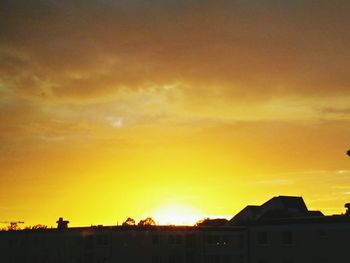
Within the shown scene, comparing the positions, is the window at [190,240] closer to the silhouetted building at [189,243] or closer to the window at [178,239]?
the silhouetted building at [189,243]

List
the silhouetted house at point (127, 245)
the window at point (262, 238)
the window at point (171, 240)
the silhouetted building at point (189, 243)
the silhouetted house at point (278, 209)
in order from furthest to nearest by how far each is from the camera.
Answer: the silhouetted house at point (278, 209) → the window at point (171, 240) → the window at point (262, 238) → the silhouetted house at point (127, 245) → the silhouetted building at point (189, 243)

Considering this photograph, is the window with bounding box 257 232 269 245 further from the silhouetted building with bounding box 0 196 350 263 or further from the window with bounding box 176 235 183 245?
the window with bounding box 176 235 183 245

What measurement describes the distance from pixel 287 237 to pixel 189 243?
1506cm

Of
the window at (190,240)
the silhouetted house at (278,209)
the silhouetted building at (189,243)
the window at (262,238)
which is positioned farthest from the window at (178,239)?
the silhouetted house at (278,209)

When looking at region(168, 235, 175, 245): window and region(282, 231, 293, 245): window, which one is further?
region(168, 235, 175, 245): window

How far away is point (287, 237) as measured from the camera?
64500 mm

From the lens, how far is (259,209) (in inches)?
4281

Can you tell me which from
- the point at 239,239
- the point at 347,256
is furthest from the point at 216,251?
the point at 347,256

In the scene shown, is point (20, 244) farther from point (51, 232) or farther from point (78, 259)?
point (78, 259)

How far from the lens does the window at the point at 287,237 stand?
2522 inches

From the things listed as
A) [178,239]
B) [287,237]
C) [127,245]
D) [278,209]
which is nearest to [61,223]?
[127,245]

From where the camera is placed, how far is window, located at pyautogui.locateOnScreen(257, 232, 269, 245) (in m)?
67.2

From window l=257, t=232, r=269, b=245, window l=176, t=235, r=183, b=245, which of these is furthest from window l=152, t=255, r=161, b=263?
window l=257, t=232, r=269, b=245

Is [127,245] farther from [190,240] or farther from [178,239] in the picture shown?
[190,240]
